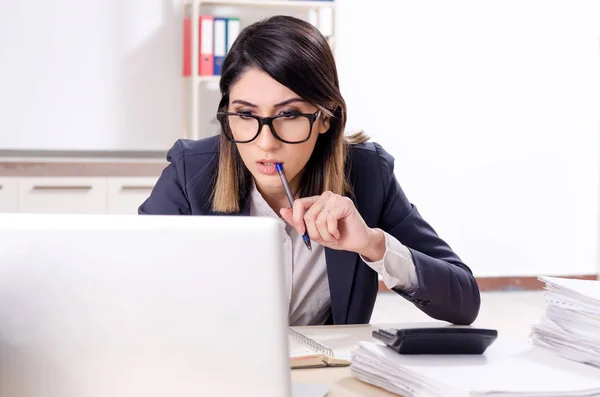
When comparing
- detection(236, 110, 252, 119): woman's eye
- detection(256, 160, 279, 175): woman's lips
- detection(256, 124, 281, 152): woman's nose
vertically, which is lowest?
detection(256, 160, 279, 175): woman's lips

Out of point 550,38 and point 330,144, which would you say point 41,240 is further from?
point 550,38

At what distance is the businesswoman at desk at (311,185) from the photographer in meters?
1.51

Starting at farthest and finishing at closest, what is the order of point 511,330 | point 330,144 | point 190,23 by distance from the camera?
1. point 190,23
2. point 511,330
3. point 330,144

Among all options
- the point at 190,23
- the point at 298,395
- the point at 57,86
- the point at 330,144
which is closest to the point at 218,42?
the point at 190,23

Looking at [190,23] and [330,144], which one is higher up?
[190,23]

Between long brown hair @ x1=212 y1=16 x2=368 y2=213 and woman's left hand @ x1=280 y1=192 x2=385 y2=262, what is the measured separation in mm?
262

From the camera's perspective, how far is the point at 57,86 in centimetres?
435

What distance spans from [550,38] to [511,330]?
77.0 inches

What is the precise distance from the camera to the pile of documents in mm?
1179

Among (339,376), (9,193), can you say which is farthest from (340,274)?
(9,193)

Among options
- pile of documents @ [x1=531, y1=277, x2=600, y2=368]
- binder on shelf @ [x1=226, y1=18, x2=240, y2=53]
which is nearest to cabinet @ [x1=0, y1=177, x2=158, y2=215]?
binder on shelf @ [x1=226, y1=18, x2=240, y2=53]

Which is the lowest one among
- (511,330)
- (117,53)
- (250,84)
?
(511,330)

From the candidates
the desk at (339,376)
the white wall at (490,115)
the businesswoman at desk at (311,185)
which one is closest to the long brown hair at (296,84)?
the businesswoman at desk at (311,185)

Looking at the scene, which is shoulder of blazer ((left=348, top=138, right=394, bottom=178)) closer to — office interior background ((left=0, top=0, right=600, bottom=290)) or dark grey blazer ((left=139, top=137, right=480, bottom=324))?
dark grey blazer ((left=139, top=137, right=480, bottom=324))
